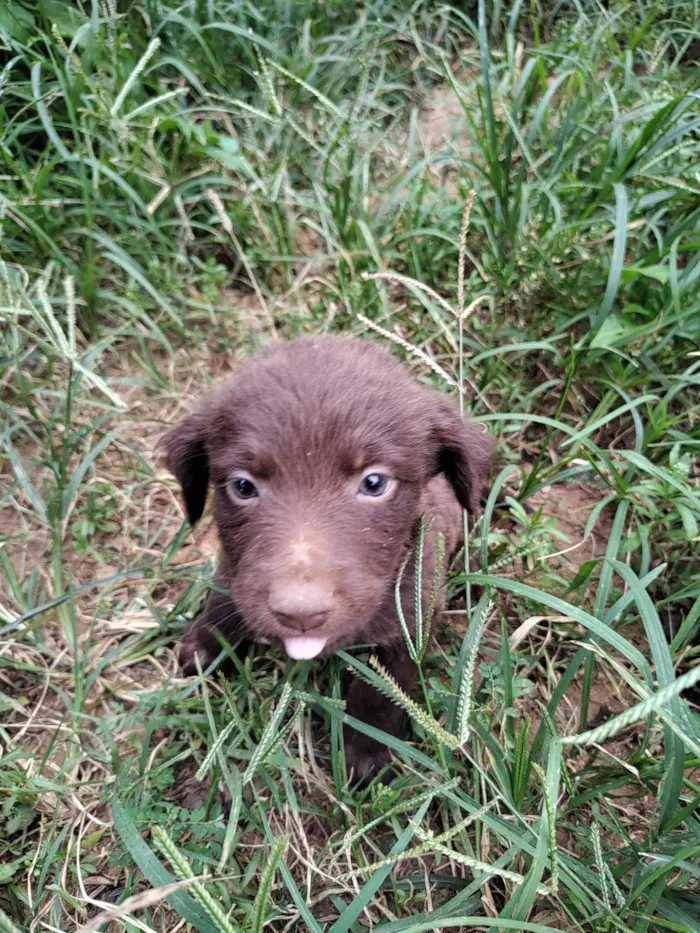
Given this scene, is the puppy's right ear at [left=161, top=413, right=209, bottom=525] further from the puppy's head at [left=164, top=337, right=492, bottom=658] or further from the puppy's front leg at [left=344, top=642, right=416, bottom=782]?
the puppy's front leg at [left=344, top=642, right=416, bottom=782]

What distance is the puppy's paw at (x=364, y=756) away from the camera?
239 cm

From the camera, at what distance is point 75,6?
3689 mm

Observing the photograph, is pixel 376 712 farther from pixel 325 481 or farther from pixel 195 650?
pixel 325 481

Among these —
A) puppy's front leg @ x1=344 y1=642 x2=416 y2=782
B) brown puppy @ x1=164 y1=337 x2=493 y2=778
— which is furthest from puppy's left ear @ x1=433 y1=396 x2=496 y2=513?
puppy's front leg @ x1=344 y1=642 x2=416 y2=782

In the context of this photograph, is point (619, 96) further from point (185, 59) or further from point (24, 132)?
point (24, 132)

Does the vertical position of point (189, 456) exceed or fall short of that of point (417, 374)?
it exceeds it

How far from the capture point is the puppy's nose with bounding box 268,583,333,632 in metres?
1.65

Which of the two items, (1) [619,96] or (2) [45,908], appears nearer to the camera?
(2) [45,908]

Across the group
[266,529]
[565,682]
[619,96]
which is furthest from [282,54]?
[565,682]

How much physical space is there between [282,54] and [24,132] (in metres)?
1.58

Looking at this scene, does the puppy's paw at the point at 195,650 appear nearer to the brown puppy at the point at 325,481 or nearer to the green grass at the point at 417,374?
the green grass at the point at 417,374

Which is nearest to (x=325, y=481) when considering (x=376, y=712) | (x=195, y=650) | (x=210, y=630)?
(x=210, y=630)

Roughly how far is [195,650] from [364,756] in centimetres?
75

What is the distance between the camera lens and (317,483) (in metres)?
1.91
